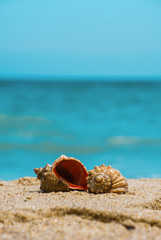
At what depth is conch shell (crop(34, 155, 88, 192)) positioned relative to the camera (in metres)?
3.40

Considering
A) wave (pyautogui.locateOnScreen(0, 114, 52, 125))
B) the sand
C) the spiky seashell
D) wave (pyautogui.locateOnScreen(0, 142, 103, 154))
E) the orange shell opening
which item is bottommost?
the sand

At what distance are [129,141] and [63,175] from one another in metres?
11.1

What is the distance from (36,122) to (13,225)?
16.4 metres

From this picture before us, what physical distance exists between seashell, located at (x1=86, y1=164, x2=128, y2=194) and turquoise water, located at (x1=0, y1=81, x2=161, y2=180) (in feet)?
19.8

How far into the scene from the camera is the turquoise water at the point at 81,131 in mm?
11664

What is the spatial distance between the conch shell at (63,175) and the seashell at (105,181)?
0.22m

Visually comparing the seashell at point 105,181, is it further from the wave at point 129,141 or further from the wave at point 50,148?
the wave at point 129,141

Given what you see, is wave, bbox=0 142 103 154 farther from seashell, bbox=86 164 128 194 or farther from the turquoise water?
seashell, bbox=86 164 128 194

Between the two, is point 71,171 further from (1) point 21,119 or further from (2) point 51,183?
(1) point 21,119

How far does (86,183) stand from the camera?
3.62 meters

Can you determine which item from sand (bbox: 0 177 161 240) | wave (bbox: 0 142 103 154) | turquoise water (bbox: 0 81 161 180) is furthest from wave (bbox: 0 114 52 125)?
sand (bbox: 0 177 161 240)

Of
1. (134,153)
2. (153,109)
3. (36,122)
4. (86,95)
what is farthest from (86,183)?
(86,95)

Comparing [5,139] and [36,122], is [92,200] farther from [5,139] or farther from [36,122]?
[36,122]

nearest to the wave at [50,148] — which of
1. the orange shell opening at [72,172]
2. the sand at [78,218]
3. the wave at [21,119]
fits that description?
the wave at [21,119]
